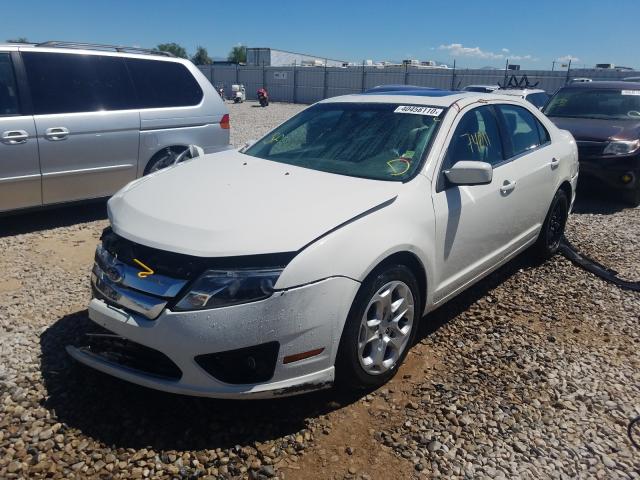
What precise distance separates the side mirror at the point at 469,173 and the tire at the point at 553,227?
196cm

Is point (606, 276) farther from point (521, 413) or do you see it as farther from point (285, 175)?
point (285, 175)

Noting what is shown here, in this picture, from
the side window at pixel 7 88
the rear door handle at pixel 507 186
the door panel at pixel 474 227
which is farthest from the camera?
the side window at pixel 7 88

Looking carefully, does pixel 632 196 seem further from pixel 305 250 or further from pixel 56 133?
pixel 56 133

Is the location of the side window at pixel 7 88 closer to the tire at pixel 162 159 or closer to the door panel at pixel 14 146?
the door panel at pixel 14 146

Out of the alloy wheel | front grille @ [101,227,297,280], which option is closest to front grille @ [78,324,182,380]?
front grille @ [101,227,297,280]

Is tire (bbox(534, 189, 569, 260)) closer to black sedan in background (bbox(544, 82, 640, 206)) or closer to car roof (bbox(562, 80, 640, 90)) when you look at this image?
black sedan in background (bbox(544, 82, 640, 206))

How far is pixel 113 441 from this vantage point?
8.46ft

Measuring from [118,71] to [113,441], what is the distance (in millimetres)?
4660

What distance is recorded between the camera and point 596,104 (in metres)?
8.65

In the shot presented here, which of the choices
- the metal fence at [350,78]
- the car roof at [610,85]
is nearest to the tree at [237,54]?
the metal fence at [350,78]

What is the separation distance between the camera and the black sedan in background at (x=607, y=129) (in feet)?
24.1

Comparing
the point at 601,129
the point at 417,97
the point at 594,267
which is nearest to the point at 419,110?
the point at 417,97

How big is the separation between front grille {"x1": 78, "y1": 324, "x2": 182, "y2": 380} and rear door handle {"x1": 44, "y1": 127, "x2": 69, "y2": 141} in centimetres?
318

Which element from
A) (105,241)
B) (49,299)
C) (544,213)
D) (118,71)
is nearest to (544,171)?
(544,213)
